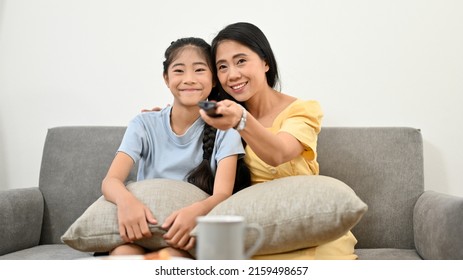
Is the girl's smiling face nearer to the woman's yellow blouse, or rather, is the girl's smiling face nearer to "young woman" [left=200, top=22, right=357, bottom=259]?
"young woman" [left=200, top=22, right=357, bottom=259]

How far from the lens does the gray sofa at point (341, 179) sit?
162 centimetres

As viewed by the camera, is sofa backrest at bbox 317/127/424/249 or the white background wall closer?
sofa backrest at bbox 317/127/424/249

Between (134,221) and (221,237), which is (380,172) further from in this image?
(221,237)

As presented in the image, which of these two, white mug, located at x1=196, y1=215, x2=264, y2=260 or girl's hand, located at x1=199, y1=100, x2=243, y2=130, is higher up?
girl's hand, located at x1=199, y1=100, x2=243, y2=130

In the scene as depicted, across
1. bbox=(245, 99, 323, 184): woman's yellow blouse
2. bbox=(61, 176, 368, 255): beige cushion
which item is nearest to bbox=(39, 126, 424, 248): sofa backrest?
bbox=(245, 99, 323, 184): woman's yellow blouse

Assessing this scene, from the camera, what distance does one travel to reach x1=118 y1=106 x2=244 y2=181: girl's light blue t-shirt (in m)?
1.53

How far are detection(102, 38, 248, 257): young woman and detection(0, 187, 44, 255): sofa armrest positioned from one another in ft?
1.37

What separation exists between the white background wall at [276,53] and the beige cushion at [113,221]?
0.76 meters

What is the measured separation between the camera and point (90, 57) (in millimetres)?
2049

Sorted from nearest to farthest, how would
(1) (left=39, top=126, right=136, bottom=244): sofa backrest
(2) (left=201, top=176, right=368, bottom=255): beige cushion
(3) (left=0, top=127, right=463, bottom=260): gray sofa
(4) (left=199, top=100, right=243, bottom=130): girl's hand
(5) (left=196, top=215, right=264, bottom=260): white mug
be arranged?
(5) (left=196, top=215, right=264, bottom=260): white mug → (4) (left=199, top=100, right=243, bottom=130): girl's hand → (2) (left=201, top=176, right=368, bottom=255): beige cushion → (3) (left=0, top=127, right=463, bottom=260): gray sofa → (1) (left=39, top=126, right=136, bottom=244): sofa backrest

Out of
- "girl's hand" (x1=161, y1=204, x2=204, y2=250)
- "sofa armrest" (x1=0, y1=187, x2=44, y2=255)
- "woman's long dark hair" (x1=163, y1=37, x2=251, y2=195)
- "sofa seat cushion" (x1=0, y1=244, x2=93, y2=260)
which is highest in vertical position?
"woman's long dark hair" (x1=163, y1=37, x2=251, y2=195)

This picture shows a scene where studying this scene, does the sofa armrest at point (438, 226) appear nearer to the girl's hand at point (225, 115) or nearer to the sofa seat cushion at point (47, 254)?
the girl's hand at point (225, 115)

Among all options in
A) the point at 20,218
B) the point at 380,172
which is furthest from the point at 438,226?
the point at 20,218

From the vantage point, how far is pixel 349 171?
1733 mm
